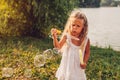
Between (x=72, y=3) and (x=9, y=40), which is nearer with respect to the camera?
(x=9, y=40)

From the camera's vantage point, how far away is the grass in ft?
31.1

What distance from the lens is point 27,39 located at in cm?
1569

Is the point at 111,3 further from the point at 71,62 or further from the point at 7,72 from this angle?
the point at 71,62

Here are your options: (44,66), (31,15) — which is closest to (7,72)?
(44,66)

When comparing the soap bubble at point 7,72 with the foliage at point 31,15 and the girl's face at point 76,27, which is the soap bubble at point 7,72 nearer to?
the girl's face at point 76,27

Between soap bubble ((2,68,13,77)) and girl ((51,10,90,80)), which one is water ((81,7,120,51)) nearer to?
soap bubble ((2,68,13,77))

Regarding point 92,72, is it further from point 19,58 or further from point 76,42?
point 76,42

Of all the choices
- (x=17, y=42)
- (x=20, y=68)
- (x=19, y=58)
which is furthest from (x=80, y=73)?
(x=17, y=42)

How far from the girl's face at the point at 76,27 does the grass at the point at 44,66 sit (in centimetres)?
328

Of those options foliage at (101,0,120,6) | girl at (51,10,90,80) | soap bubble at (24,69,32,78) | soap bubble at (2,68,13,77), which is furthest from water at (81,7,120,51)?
foliage at (101,0,120,6)

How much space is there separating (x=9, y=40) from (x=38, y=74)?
19.2 feet

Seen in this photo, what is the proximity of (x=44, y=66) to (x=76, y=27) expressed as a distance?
4514mm

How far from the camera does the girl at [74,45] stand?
6.02m

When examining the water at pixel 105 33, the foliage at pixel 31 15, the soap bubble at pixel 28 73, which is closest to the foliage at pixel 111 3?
the water at pixel 105 33
